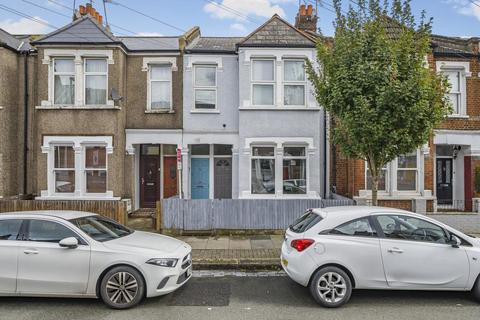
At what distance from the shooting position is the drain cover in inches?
224

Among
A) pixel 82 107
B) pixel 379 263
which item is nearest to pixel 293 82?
pixel 82 107

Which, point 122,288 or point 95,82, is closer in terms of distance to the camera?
point 122,288

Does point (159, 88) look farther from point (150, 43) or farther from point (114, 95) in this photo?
point (150, 43)

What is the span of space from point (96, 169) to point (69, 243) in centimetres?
782

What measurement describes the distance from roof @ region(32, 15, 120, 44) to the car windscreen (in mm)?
8046

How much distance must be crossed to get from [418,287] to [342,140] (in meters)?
4.15

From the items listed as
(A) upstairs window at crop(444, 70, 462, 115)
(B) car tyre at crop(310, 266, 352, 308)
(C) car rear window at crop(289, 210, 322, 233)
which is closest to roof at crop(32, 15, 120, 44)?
(C) car rear window at crop(289, 210, 322, 233)

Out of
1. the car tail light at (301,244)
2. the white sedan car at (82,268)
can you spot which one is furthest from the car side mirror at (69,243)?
the car tail light at (301,244)

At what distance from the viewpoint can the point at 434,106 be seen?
25.8ft

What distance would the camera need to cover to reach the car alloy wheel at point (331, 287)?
5.47 metres

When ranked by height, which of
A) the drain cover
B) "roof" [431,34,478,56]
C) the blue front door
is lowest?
the drain cover

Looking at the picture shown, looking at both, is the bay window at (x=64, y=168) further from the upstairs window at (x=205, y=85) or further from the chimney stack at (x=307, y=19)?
the chimney stack at (x=307, y=19)

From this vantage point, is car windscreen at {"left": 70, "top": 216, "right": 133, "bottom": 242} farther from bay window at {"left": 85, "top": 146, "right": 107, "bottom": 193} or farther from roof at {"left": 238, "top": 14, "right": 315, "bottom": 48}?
roof at {"left": 238, "top": 14, "right": 315, "bottom": 48}

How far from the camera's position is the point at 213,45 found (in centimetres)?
1387
